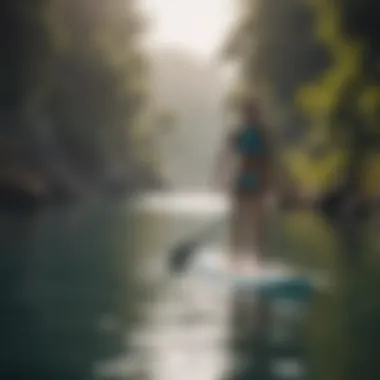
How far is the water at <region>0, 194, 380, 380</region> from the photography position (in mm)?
1558

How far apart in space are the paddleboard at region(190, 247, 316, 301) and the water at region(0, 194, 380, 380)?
0.08ft

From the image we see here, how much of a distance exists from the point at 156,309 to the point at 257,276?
24 centimetres

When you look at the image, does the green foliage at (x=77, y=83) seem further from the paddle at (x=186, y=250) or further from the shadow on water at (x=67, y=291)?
the paddle at (x=186, y=250)

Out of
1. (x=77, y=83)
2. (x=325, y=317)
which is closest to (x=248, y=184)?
(x=325, y=317)

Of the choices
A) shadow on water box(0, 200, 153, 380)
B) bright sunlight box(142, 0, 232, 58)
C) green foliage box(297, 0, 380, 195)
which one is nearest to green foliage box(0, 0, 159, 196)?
bright sunlight box(142, 0, 232, 58)

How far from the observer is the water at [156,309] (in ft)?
5.11

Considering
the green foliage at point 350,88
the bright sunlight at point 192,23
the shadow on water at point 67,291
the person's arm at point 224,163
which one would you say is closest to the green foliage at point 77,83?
the bright sunlight at point 192,23

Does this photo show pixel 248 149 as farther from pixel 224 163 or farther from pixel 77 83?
pixel 77 83

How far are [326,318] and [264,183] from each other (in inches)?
14.0

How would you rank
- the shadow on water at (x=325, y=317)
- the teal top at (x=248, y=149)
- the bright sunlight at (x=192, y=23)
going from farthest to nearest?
1. the bright sunlight at (x=192, y=23)
2. the teal top at (x=248, y=149)
3. the shadow on water at (x=325, y=317)

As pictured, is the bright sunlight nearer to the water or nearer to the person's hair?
the person's hair

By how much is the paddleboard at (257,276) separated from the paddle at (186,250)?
0.02 meters

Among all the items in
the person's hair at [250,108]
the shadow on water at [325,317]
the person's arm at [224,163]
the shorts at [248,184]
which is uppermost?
the person's hair at [250,108]

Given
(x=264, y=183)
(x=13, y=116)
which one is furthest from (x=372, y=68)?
(x=13, y=116)
